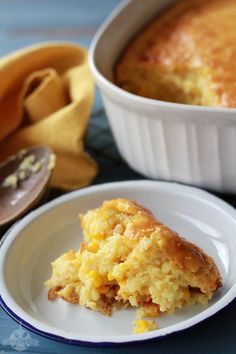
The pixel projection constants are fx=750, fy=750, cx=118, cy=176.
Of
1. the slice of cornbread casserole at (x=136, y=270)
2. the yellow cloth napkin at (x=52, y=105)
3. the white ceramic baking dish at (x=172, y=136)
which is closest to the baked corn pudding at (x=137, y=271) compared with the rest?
the slice of cornbread casserole at (x=136, y=270)

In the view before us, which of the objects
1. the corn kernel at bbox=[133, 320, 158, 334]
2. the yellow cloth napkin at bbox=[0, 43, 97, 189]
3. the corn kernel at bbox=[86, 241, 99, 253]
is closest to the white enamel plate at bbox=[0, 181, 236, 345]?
the corn kernel at bbox=[133, 320, 158, 334]

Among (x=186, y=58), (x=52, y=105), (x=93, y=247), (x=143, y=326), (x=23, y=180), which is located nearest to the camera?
(x=143, y=326)

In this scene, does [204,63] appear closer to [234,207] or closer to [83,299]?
[234,207]

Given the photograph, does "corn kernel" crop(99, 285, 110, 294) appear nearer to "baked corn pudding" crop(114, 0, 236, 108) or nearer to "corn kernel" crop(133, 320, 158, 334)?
"corn kernel" crop(133, 320, 158, 334)

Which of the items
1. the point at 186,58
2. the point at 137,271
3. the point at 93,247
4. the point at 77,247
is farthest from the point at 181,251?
the point at 186,58

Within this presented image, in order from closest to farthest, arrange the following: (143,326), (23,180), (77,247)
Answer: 1. (143,326)
2. (77,247)
3. (23,180)

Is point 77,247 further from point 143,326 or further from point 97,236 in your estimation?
point 143,326
